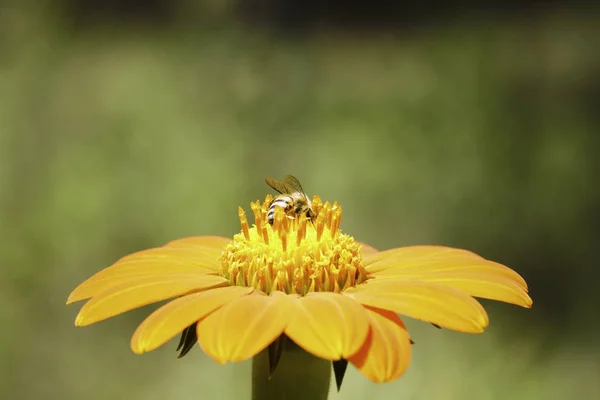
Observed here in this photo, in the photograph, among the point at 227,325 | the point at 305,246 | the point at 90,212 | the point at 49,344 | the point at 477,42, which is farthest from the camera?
the point at 477,42

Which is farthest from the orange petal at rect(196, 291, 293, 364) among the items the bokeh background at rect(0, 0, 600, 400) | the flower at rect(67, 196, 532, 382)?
the bokeh background at rect(0, 0, 600, 400)

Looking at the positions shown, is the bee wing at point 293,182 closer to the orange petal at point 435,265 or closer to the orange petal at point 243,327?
the orange petal at point 435,265

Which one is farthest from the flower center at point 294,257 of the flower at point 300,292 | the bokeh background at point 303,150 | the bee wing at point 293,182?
the bokeh background at point 303,150

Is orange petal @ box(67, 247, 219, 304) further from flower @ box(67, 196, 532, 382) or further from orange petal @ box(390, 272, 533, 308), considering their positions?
orange petal @ box(390, 272, 533, 308)

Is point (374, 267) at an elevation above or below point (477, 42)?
below

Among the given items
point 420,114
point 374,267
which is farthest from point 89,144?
point 374,267

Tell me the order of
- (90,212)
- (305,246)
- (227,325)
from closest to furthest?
(227,325) → (305,246) → (90,212)

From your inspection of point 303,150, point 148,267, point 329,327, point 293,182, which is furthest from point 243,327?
point 303,150

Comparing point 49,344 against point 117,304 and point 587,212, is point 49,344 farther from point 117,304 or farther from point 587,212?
point 587,212
